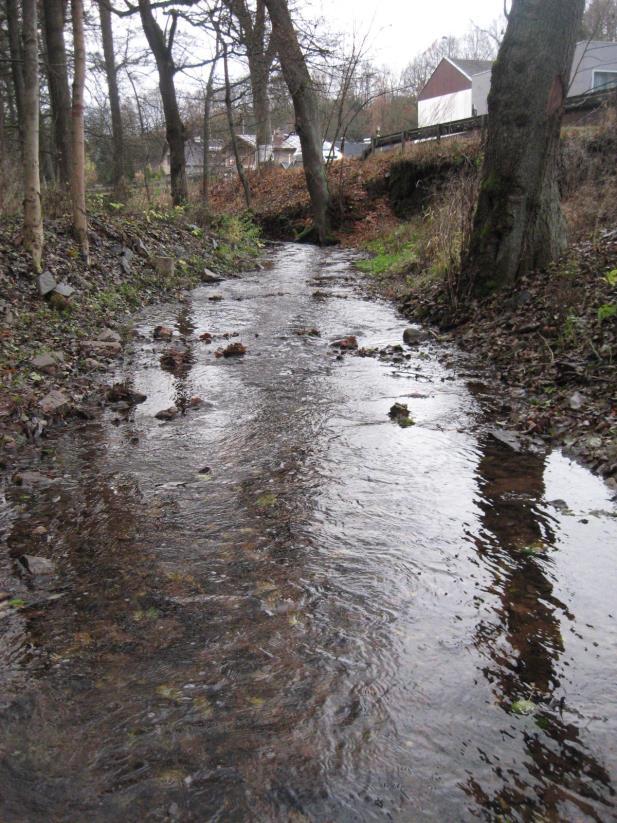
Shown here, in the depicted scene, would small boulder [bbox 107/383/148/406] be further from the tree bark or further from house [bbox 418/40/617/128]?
house [bbox 418/40/617/128]

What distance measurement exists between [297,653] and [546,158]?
7.55 metres

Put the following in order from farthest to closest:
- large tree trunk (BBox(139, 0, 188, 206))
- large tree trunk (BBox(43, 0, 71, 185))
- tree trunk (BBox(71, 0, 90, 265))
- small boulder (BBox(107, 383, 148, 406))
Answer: large tree trunk (BBox(139, 0, 188, 206)) → large tree trunk (BBox(43, 0, 71, 185)) → tree trunk (BBox(71, 0, 90, 265)) → small boulder (BBox(107, 383, 148, 406))

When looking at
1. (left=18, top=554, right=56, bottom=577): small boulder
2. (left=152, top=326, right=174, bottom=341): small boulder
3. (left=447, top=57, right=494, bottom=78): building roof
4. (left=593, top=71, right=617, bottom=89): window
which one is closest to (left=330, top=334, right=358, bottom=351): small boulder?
(left=152, top=326, right=174, bottom=341): small boulder

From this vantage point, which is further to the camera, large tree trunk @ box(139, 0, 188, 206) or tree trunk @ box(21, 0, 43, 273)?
large tree trunk @ box(139, 0, 188, 206)

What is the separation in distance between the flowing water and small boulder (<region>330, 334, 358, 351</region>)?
2863 mm

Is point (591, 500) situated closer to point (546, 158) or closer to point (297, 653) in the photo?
point (297, 653)

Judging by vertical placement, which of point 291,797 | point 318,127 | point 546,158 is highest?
point 318,127

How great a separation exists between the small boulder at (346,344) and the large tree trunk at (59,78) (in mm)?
8181

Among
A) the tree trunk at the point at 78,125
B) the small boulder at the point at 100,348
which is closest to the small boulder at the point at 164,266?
the tree trunk at the point at 78,125

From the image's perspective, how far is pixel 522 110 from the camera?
8.12 meters

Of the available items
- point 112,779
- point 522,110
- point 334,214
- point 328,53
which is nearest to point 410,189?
point 334,214

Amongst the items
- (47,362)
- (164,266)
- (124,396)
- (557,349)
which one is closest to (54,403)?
(124,396)

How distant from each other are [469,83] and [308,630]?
46.0 m

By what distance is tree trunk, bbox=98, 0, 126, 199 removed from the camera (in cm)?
1740
